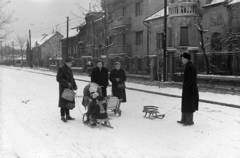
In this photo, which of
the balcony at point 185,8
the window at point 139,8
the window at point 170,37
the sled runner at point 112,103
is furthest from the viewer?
the window at point 139,8

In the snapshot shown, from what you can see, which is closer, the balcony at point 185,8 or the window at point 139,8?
the balcony at point 185,8

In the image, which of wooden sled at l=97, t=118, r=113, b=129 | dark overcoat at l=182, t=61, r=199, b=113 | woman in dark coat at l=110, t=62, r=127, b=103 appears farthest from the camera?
woman in dark coat at l=110, t=62, r=127, b=103

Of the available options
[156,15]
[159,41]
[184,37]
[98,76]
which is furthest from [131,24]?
[98,76]

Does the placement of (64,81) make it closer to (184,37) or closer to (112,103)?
(112,103)

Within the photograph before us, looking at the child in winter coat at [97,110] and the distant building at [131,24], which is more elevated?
the distant building at [131,24]

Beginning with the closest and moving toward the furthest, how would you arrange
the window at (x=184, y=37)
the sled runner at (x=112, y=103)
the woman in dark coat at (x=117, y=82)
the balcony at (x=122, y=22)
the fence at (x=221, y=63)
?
the sled runner at (x=112, y=103) < the woman in dark coat at (x=117, y=82) < the fence at (x=221, y=63) < the window at (x=184, y=37) < the balcony at (x=122, y=22)

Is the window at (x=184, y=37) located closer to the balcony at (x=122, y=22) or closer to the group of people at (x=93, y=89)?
the balcony at (x=122, y=22)

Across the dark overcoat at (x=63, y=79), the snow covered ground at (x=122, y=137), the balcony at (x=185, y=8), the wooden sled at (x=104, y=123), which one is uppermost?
the balcony at (x=185, y=8)

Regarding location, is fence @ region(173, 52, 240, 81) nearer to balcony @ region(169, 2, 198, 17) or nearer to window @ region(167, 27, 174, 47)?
balcony @ region(169, 2, 198, 17)

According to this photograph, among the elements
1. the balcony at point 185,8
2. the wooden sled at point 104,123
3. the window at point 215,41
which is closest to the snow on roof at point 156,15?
the balcony at point 185,8

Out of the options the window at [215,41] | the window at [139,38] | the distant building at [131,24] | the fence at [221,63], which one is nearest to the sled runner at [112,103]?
the fence at [221,63]

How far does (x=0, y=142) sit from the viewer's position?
5.95m

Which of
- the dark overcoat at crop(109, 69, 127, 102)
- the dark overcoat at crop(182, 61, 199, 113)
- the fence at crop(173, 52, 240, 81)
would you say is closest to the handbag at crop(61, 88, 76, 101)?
the dark overcoat at crop(109, 69, 127, 102)

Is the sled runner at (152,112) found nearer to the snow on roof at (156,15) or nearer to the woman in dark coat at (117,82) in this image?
the woman in dark coat at (117,82)
